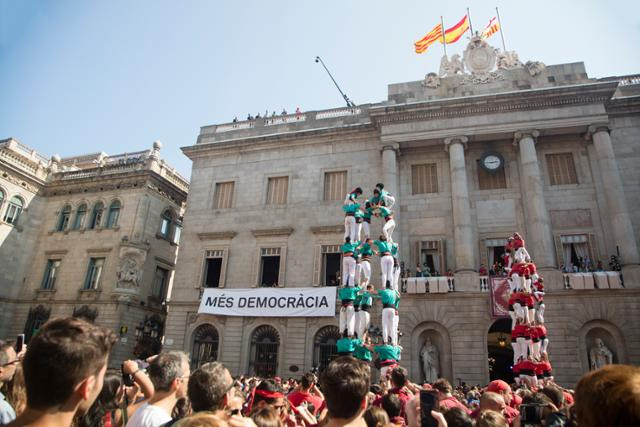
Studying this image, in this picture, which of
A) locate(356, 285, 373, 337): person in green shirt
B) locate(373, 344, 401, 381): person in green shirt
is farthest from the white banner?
locate(373, 344, 401, 381): person in green shirt

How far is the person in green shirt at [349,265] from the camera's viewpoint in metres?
11.6

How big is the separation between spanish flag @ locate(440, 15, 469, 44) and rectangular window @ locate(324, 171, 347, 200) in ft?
35.6

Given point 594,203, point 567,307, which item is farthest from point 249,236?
point 594,203

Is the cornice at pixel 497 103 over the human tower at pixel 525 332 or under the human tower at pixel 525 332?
over

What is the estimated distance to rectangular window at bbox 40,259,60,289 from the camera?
1198 inches

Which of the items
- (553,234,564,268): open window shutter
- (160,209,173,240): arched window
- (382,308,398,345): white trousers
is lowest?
(382,308,398,345): white trousers

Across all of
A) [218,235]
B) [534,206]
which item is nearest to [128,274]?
[218,235]

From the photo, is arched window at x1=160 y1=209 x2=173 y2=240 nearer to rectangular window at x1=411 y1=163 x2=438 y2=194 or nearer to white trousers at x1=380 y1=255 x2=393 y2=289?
rectangular window at x1=411 y1=163 x2=438 y2=194

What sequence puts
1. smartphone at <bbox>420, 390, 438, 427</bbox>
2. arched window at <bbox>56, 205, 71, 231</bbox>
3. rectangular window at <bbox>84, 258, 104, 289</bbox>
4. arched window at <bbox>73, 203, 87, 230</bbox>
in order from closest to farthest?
smartphone at <bbox>420, 390, 438, 427</bbox> → rectangular window at <bbox>84, 258, 104, 289</bbox> → arched window at <bbox>73, 203, 87, 230</bbox> → arched window at <bbox>56, 205, 71, 231</bbox>

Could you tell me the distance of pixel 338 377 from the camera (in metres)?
3.51

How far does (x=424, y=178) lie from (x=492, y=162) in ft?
12.8

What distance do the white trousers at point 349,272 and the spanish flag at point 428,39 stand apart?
2005 cm

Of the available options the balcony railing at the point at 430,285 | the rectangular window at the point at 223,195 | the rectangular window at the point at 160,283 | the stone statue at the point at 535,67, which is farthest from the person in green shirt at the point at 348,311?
the rectangular window at the point at 160,283

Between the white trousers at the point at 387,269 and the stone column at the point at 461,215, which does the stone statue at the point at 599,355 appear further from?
the white trousers at the point at 387,269
